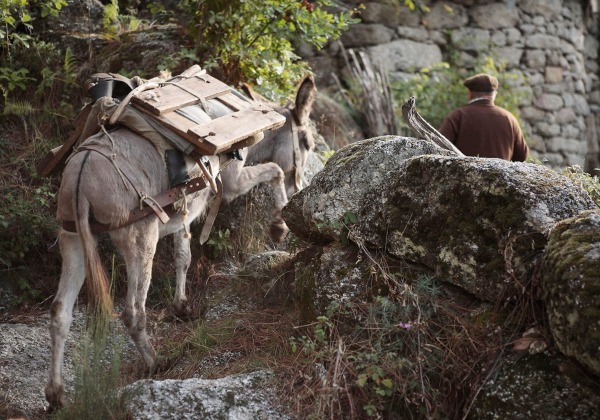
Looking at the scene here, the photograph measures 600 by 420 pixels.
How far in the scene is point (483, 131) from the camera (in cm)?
694

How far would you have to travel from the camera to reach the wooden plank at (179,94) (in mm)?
4824

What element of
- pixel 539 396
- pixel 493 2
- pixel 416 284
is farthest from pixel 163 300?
pixel 493 2

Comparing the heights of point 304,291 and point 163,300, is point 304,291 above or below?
above

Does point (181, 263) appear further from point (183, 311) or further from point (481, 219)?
point (481, 219)

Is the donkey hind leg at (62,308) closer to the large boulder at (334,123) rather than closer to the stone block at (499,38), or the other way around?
the large boulder at (334,123)

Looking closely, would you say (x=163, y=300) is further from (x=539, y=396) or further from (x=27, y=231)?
(x=539, y=396)

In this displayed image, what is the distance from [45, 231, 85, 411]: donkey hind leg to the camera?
4422mm

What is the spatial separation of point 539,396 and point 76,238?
2834mm

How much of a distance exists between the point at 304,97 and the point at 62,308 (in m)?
2.89

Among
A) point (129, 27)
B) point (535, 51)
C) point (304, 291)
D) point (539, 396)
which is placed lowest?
point (535, 51)

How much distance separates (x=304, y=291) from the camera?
4.74 metres

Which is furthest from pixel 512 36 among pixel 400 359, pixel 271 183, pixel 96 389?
pixel 96 389

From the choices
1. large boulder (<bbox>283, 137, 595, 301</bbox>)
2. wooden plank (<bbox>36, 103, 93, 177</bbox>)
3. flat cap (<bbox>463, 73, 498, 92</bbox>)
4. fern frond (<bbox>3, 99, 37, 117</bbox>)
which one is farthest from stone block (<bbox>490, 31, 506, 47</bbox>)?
wooden plank (<bbox>36, 103, 93, 177</bbox>)

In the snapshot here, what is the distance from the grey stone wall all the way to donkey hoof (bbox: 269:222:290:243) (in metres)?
5.05
